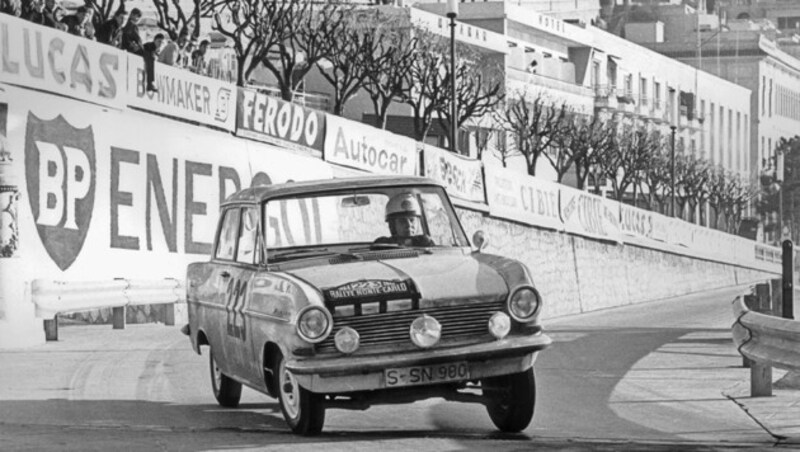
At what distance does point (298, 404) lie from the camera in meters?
11.6

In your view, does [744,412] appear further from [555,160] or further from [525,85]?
[555,160]

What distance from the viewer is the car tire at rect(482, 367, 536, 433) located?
38.5ft

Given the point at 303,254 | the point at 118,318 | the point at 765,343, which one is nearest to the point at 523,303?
the point at 303,254

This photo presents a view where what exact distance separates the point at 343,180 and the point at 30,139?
35.9ft

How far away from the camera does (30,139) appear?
22922 mm

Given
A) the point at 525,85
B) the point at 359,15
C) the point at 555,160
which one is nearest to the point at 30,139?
the point at 359,15

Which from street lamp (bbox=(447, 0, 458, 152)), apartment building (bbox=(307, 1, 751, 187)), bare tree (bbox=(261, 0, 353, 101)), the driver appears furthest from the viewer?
apartment building (bbox=(307, 1, 751, 187))

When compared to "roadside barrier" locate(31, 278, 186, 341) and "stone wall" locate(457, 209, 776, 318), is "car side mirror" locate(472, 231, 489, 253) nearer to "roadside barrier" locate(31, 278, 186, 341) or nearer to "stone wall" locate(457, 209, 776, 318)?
"roadside barrier" locate(31, 278, 186, 341)

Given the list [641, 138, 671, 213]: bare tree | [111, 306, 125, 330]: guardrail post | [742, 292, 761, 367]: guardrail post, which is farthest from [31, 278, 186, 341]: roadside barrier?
[641, 138, 671, 213]: bare tree

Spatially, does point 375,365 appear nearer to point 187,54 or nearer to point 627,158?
point 187,54

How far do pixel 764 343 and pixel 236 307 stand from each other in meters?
3.88

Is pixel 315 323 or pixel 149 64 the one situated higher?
pixel 315 323

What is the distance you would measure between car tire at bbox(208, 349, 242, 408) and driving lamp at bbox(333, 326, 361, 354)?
264 cm

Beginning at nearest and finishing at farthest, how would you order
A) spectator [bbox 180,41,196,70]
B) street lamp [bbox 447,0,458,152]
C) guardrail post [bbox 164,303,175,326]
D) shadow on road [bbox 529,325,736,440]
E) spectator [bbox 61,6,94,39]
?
shadow on road [bbox 529,325,736,440]
spectator [bbox 61,6,94,39]
guardrail post [bbox 164,303,175,326]
spectator [bbox 180,41,196,70]
street lamp [bbox 447,0,458,152]
